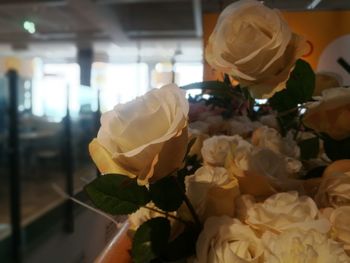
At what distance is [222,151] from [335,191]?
0.48ft

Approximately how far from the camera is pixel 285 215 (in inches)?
15.0

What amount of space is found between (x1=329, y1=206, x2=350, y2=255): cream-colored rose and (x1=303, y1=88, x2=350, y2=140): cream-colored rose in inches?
5.6

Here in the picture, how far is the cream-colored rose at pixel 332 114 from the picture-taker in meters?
0.49

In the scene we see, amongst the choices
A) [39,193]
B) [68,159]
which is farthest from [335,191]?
[39,193]

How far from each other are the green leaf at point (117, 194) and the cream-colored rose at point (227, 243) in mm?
70

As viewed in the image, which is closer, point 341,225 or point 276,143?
point 341,225

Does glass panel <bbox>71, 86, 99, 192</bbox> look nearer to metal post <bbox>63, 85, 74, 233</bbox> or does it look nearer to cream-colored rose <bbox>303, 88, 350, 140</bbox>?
metal post <bbox>63, 85, 74, 233</bbox>

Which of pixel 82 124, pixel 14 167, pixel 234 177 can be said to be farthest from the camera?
pixel 82 124

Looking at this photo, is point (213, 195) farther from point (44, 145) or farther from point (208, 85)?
point (44, 145)

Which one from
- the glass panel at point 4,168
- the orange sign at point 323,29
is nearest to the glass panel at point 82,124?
the glass panel at point 4,168

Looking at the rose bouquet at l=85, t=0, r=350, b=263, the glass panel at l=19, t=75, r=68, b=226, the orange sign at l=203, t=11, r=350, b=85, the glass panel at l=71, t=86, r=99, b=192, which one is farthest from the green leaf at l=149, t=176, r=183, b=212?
the glass panel at l=71, t=86, r=99, b=192

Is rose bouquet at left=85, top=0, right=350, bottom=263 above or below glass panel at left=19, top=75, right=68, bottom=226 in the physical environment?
above

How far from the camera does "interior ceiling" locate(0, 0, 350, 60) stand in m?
6.37

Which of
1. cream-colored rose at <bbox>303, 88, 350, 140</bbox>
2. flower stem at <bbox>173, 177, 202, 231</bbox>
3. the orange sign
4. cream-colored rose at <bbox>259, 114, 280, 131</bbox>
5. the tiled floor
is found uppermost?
the orange sign
